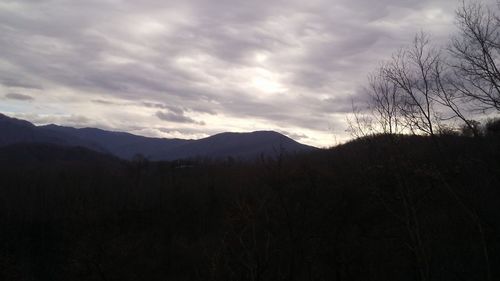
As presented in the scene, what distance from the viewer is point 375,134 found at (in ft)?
46.5

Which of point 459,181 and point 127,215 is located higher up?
point 459,181

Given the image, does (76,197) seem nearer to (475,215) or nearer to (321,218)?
(321,218)

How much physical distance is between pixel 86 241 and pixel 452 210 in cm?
3067

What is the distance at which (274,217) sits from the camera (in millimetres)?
20688

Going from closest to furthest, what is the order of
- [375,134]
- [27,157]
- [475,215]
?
[475,215]
[375,134]
[27,157]

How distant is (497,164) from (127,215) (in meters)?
54.7

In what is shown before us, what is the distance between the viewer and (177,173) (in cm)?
8156

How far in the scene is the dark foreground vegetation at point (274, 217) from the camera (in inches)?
524

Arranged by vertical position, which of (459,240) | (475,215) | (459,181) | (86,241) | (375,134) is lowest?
(86,241)

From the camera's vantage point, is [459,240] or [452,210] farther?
[452,210]

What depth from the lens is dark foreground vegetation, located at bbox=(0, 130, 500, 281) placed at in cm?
1332

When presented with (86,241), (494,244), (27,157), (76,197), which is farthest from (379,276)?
(27,157)

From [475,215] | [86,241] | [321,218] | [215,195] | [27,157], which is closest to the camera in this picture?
[475,215]

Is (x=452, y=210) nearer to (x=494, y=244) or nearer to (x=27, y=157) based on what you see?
(x=494, y=244)
